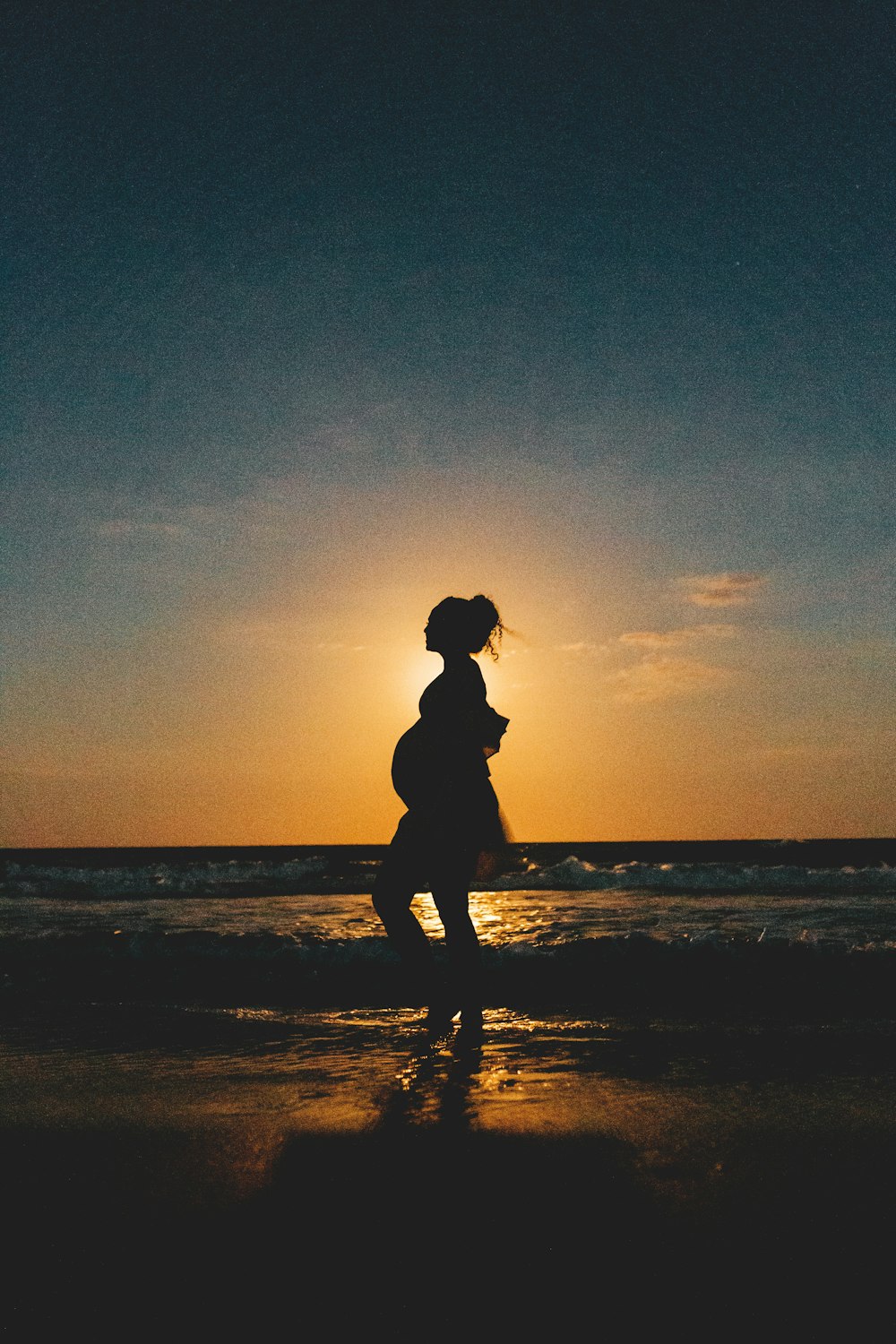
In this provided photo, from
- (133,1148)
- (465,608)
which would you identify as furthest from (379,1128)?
(465,608)

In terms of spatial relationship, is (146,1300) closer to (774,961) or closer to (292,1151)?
(292,1151)

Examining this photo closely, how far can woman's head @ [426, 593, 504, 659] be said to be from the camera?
4895 millimetres

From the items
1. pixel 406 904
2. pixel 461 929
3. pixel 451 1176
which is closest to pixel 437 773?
pixel 406 904

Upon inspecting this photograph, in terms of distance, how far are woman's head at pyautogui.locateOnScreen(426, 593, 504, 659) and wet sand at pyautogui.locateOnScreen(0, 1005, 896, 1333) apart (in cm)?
192

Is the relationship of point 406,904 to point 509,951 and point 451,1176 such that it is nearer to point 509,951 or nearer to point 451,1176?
point 451,1176

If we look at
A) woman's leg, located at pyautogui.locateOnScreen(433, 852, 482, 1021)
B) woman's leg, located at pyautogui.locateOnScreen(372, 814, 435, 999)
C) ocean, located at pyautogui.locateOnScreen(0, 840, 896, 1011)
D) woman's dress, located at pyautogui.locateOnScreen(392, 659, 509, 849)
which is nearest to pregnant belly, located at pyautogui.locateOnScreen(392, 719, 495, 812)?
woman's dress, located at pyautogui.locateOnScreen(392, 659, 509, 849)

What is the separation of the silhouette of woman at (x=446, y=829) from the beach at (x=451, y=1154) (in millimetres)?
299

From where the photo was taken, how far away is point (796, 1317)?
1.85m

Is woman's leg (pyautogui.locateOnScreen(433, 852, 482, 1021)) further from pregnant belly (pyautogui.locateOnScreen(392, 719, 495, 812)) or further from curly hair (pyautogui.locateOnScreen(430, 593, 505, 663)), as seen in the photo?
curly hair (pyautogui.locateOnScreen(430, 593, 505, 663))

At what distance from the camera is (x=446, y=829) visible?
15.1 ft

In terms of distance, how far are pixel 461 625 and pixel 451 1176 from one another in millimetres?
2740

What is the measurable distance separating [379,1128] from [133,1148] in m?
0.78

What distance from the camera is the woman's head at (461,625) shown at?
16.1 feet

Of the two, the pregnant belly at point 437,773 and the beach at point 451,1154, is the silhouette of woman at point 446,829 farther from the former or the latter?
the beach at point 451,1154
